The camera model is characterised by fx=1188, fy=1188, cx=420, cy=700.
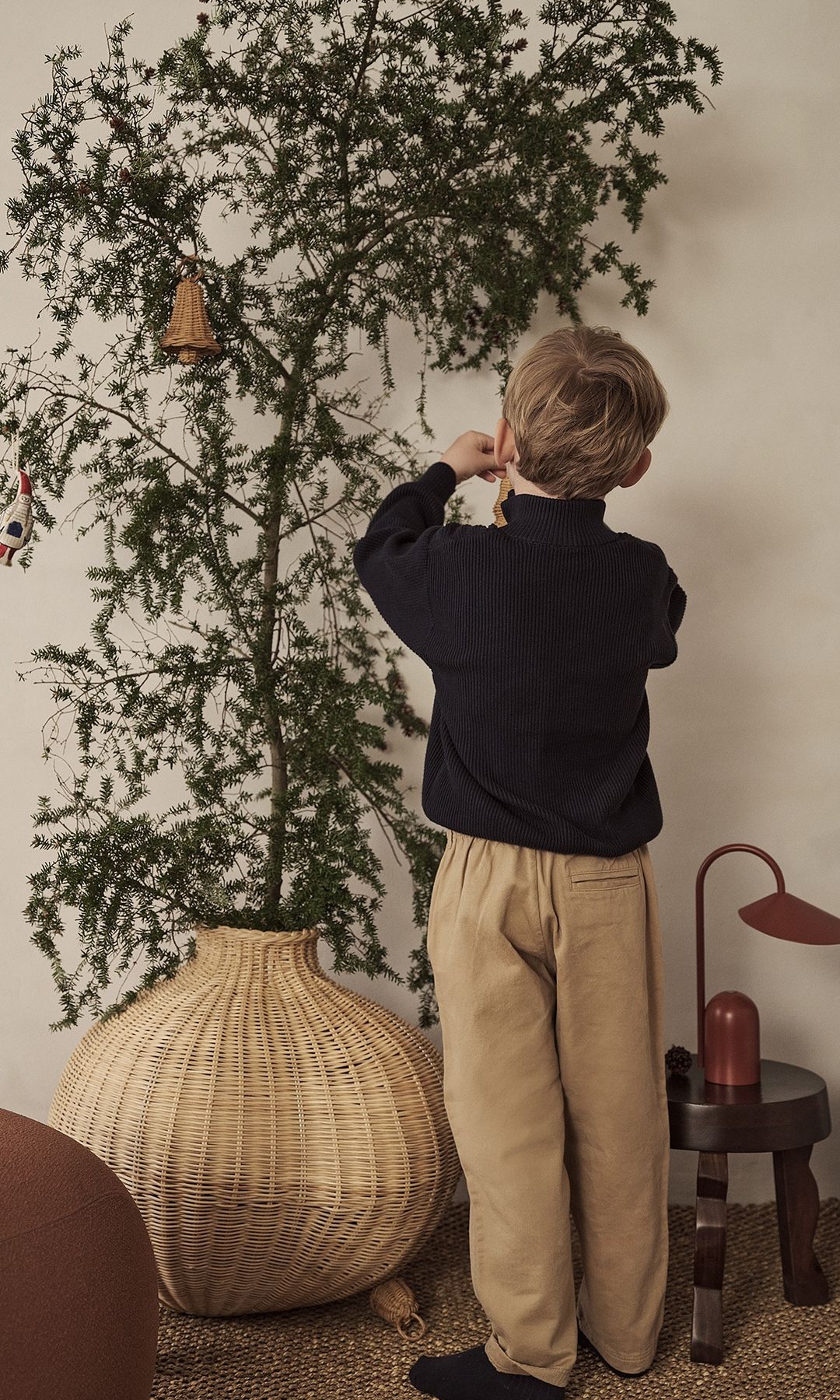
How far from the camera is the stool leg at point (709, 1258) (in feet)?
5.89

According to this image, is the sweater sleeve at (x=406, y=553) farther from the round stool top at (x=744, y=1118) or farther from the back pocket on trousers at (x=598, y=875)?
the round stool top at (x=744, y=1118)

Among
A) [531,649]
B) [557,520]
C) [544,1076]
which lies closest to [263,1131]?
[544,1076]

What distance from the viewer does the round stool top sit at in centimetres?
184

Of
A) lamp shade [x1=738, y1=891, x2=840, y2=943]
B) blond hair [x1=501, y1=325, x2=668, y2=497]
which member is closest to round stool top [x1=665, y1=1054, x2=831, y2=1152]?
lamp shade [x1=738, y1=891, x2=840, y2=943]

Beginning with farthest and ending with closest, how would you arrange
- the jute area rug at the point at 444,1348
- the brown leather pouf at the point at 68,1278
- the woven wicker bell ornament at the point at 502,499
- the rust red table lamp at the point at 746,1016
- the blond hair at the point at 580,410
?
the rust red table lamp at the point at 746,1016 < the woven wicker bell ornament at the point at 502,499 < the jute area rug at the point at 444,1348 < the blond hair at the point at 580,410 < the brown leather pouf at the point at 68,1278

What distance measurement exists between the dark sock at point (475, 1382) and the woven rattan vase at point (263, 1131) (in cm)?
17

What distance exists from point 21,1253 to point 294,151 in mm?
1634

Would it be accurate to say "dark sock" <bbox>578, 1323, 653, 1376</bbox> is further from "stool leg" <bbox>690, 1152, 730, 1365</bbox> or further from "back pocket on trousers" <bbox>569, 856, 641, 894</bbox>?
"back pocket on trousers" <bbox>569, 856, 641, 894</bbox>

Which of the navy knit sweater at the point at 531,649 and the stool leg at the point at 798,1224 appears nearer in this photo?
the navy knit sweater at the point at 531,649

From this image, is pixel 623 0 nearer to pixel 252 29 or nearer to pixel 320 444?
pixel 252 29

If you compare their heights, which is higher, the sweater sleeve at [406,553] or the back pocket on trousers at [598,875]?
the sweater sleeve at [406,553]

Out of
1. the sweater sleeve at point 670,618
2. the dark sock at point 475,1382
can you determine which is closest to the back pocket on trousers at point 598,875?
the sweater sleeve at point 670,618

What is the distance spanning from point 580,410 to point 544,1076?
92 cm

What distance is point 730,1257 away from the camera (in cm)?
212
